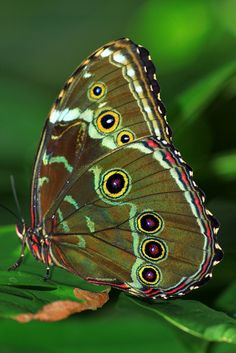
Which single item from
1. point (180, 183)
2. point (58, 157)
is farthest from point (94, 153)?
point (180, 183)

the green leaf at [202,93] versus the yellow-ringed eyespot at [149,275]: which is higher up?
the green leaf at [202,93]

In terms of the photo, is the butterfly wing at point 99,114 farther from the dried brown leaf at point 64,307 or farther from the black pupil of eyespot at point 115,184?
the dried brown leaf at point 64,307

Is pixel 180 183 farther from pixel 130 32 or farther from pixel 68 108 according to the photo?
pixel 130 32

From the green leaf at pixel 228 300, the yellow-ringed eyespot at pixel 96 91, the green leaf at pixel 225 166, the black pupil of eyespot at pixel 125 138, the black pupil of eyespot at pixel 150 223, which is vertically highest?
the yellow-ringed eyespot at pixel 96 91

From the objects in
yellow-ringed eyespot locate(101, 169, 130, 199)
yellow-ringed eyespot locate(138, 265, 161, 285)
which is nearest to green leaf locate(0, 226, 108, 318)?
yellow-ringed eyespot locate(138, 265, 161, 285)

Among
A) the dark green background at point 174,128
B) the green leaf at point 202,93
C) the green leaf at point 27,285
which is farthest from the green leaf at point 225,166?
the green leaf at point 27,285

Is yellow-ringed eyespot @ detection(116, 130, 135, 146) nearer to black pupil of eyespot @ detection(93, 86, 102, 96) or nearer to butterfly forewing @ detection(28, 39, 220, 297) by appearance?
butterfly forewing @ detection(28, 39, 220, 297)
